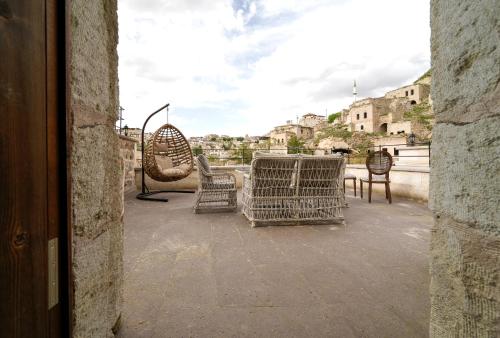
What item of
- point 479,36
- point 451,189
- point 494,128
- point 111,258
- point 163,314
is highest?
point 479,36

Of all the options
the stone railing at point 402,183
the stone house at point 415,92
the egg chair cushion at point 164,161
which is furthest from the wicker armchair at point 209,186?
the stone house at point 415,92

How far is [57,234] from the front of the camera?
692mm

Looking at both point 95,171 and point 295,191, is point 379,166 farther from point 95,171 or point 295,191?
point 95,171

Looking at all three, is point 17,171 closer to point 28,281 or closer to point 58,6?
point 28,281

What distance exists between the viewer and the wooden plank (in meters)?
0.51

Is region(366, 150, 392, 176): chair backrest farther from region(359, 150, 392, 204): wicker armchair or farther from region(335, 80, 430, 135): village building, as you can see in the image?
region(335, 80, 430, 135): village building

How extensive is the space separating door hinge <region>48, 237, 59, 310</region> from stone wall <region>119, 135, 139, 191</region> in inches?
190

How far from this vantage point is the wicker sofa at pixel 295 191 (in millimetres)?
2900

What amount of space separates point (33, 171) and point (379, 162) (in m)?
4.66

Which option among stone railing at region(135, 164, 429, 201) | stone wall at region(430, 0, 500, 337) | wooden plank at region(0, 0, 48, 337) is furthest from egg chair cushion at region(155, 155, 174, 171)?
stone wall at region(430, 0, 500, 337)

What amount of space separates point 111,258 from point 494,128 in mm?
1356

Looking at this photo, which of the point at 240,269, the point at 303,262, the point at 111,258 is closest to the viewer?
the point at 111,258

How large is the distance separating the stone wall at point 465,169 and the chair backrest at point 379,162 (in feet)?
12.1

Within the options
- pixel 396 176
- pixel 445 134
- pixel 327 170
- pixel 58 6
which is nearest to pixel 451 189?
pixel 445 134
